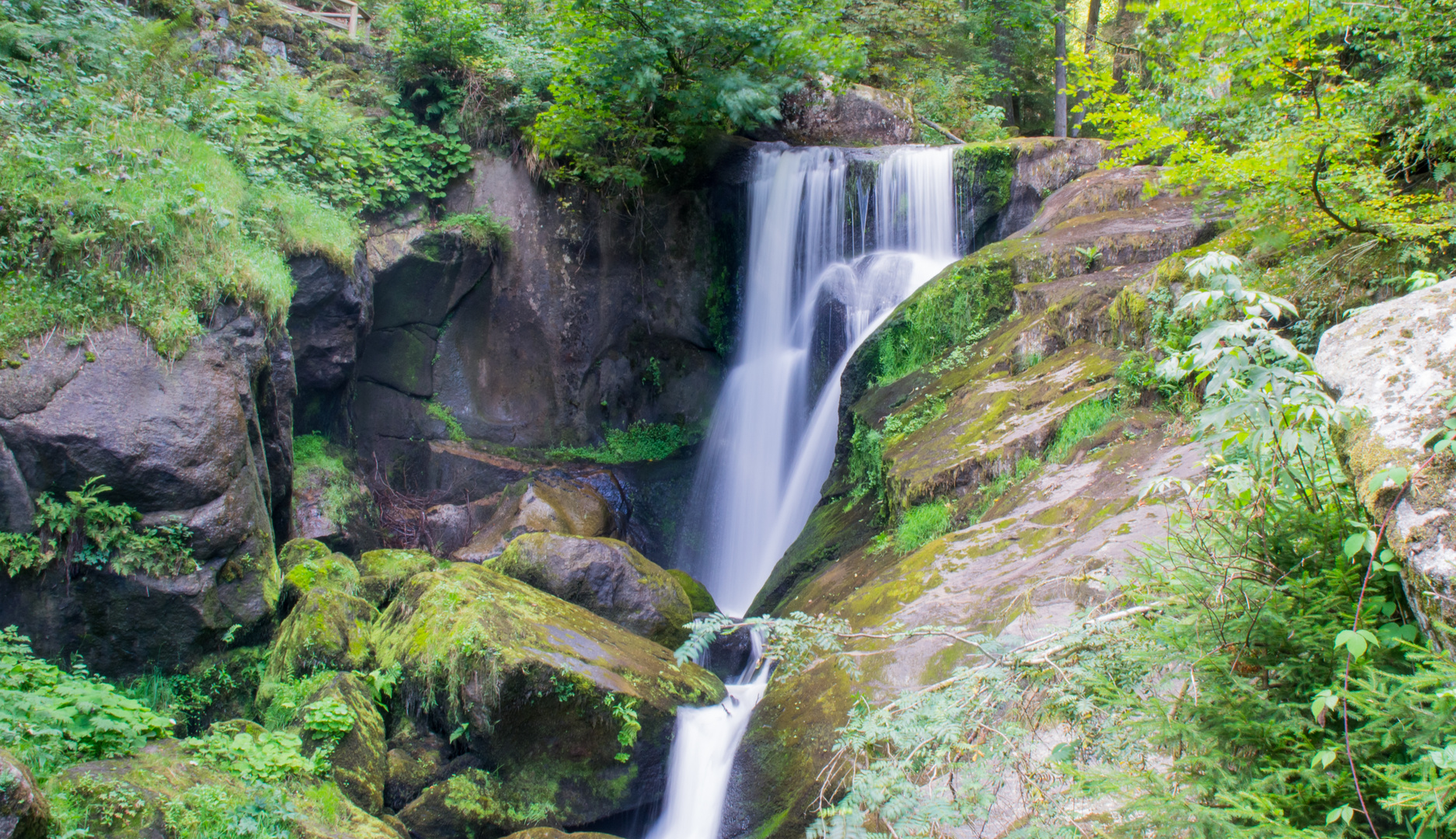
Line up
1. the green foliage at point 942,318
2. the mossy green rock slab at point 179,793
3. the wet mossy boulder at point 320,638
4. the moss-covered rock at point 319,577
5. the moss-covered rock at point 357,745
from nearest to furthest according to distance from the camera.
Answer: the mossy green rock slab at point 179,793
the moss-covered rock at point 357,745
the wet mossy boulder at point 320,638
the moss-covered rock at point 319,577
the green foliage at point 942,318

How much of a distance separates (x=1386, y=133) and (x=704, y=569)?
27.3ft

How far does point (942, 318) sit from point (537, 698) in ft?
16.6

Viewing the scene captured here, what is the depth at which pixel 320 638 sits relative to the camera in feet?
18.8

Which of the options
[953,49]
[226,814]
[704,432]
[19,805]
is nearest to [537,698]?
[226,814]

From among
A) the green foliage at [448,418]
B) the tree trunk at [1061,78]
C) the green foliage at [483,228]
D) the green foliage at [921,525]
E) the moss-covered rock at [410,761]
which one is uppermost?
the tree trunk at [1061,78]

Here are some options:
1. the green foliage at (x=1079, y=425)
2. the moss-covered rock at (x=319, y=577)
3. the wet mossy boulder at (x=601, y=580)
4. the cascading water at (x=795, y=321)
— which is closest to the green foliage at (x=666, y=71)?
the cascading water at (x=795, y=321)

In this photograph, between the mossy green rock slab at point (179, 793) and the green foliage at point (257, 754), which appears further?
the green foliage at point (257, 754)

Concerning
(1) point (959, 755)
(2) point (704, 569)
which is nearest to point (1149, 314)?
(1) point (959, 755)

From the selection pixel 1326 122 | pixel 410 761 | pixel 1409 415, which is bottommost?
pixel 410 761

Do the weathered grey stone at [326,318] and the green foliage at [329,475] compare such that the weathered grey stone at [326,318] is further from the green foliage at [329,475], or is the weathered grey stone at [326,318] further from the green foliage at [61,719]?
the green foliage at [61,719]

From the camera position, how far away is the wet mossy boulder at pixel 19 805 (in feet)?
8.29

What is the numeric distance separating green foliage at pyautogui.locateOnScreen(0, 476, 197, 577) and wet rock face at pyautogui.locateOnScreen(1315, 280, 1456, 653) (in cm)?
669

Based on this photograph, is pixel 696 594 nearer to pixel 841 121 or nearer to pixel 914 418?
pixel 914 418

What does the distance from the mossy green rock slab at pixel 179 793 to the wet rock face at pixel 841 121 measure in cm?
1097
